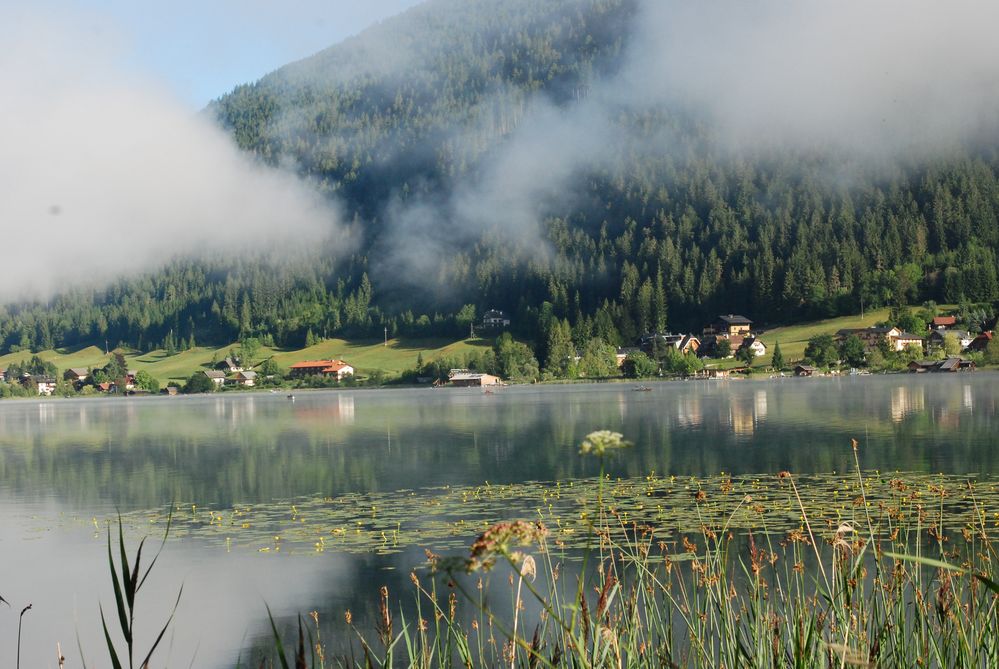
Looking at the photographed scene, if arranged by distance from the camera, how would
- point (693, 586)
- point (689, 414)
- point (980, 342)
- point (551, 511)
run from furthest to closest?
1. point (980, 342)
2. point (689, 414)
3. point (551, 511)
4. point (693, 586)

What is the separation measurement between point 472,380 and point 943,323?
276 feet

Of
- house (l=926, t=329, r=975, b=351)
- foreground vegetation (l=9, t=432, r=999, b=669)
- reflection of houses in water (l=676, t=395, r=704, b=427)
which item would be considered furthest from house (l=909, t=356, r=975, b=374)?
foreground vegetation (l=9, t=432, r=999, b=669)

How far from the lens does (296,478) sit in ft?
119

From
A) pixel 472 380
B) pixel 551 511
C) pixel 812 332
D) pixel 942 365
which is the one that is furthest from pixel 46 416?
pixel 812 332

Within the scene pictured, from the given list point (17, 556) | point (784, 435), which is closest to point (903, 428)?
point (784, 435)

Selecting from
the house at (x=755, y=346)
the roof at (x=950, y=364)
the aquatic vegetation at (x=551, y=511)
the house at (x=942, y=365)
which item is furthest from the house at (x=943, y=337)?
the aquatic vegetation at (x=551, y=511)

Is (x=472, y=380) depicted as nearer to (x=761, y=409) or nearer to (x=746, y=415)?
(x=761, y=409)

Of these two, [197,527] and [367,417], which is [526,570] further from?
[367,417]

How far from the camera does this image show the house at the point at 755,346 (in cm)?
18688

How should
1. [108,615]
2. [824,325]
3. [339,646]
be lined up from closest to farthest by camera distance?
[339,646] < [108,615] < [824,325]

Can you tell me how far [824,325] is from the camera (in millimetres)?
197625

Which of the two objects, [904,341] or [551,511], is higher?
[904,341]

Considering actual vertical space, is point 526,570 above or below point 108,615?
above

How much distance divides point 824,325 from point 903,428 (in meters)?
158
